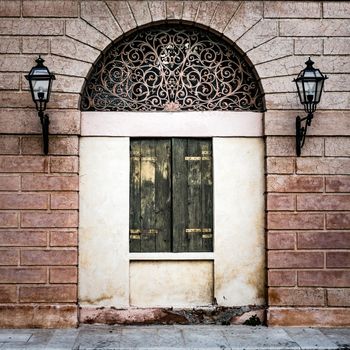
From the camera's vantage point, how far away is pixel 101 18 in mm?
7281

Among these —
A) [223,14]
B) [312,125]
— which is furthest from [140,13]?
[312,125]

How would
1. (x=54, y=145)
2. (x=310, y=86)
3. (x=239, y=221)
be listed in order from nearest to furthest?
(x=310, y=86) → (x=54, y=145) → (x=239, y=221)

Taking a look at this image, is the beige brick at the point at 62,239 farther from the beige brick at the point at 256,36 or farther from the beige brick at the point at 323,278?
the beige brick at the point at 256,36

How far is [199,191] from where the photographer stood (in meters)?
7.48

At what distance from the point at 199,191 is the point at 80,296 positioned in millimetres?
2256

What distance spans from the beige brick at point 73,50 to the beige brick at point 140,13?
2.42 feet

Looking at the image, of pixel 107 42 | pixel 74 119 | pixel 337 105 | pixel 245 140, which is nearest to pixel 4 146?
pixel 74 119

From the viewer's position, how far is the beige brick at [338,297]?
7184 mm

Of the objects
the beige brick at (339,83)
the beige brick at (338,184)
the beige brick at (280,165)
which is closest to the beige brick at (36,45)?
the beige brick at (280,165)

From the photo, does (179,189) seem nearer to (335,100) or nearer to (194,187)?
(194,187)

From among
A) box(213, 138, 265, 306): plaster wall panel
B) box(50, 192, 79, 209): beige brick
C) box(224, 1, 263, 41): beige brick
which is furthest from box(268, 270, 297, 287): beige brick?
box(224, 1, 263, 41): beige brick

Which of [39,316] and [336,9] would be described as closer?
[39,316]

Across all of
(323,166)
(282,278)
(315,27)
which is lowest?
(282,278)

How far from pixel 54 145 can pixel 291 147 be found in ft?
11.0
